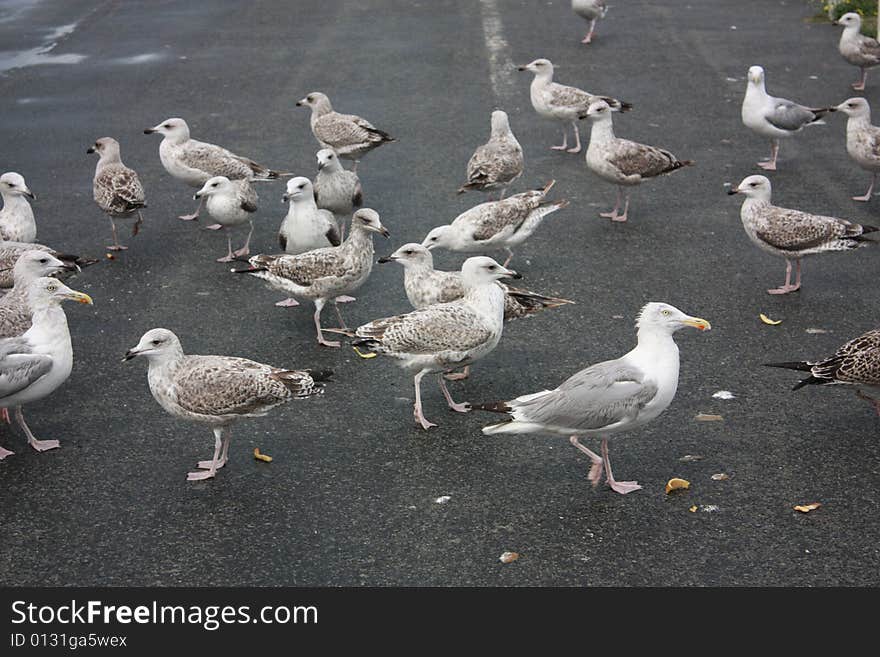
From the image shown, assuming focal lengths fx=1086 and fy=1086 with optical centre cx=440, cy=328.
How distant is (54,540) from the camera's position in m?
5.95

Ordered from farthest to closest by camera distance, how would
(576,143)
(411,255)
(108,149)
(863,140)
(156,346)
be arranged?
1. (576,143)
2. (863,140)
3. (108,149)
4. (411,255)
5. (156,346)

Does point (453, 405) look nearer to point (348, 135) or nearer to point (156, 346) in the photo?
point (156, 346)

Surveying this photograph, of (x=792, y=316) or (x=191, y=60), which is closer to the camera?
(x=792, y=316)

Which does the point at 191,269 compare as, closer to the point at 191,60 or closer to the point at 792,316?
the point at 792,316

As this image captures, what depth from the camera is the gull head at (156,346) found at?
257 inches

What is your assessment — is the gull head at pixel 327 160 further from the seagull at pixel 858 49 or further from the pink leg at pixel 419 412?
the seagull at pixel 858 49

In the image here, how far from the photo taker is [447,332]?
23.4 ft

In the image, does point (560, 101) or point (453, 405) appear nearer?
point (453, 405)

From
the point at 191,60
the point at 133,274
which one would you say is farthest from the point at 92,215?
the point at 191,60

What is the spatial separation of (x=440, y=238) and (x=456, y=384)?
5.95 feet

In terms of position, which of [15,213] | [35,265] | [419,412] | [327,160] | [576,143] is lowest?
[576,143]

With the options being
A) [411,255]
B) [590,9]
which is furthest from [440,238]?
[590,9]

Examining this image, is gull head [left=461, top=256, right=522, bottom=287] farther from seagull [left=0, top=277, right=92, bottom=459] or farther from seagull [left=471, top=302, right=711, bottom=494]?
seagull [left=0, top=277, right=92, bottom=459]

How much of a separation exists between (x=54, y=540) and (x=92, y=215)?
579 cm
